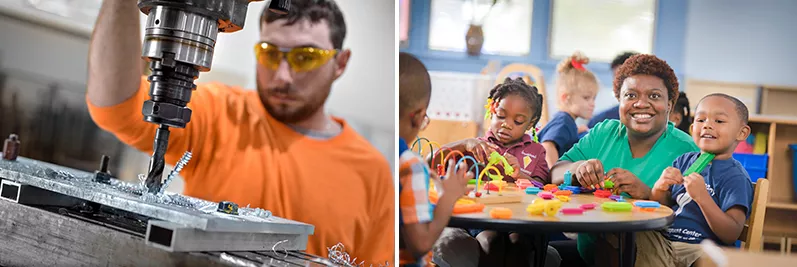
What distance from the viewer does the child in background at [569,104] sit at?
2.03 meters

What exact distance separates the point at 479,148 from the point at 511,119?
0.16 m

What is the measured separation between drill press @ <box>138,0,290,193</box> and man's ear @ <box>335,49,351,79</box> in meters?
0.68

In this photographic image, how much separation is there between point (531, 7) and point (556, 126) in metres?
0.46

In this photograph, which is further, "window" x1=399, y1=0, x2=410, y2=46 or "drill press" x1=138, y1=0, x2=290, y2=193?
"window" x1=399, y1=0, x2=410, y2=46

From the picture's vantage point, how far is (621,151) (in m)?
1.96

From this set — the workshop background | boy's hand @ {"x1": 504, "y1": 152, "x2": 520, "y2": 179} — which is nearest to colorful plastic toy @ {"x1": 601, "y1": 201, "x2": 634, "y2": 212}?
boy's hand @ {"x1": 504, "y1": 152, "x2": 520, "y2": 179}

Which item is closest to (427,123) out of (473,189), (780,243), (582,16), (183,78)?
(473,189)

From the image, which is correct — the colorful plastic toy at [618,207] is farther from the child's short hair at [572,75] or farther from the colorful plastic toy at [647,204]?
the child's short hair at [572,75]

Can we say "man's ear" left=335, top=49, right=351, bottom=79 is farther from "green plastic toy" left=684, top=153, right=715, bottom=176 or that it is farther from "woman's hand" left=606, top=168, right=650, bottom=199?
"green plastic toy" left=684, top=153, right=715, bottom=176

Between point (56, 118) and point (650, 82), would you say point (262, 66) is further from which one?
point (650, 82)

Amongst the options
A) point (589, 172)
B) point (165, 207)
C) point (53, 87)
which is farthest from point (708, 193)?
point (53, 87)

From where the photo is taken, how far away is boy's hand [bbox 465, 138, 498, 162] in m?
2.17

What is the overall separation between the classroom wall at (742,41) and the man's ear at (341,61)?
119 centimetres

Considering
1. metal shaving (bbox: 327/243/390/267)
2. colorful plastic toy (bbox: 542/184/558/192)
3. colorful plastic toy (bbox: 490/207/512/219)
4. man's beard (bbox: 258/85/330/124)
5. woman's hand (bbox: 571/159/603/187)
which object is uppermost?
man's beard (bbox: 258/85/330/124)
